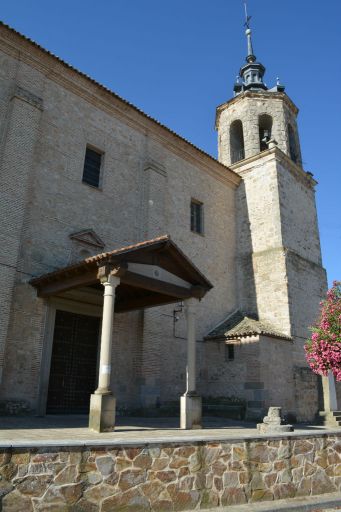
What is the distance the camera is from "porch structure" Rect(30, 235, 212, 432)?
27.2ft

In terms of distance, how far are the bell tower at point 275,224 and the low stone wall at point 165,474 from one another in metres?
7.12

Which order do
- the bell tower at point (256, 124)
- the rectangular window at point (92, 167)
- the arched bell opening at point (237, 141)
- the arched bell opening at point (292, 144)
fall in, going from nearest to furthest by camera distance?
the rectangular window at point (92, 167)
the bell tower at point (256, 124)
the arched bell opening at point (237, 141)
the arched bell opening at point (292, 144)

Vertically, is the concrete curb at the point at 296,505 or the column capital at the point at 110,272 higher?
the column capital at the point at 110,272

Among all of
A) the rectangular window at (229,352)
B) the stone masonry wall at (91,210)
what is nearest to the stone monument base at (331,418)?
the rectangular window at (229,352)

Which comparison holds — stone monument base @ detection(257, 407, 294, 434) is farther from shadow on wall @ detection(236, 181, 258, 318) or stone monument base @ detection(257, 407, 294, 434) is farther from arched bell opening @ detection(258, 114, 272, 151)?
arched bell opening @ detection(258, 114, 272, 151)

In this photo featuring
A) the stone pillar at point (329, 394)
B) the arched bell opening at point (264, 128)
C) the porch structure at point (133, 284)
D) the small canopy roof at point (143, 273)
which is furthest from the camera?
the arched bell opening at point (264, 128)

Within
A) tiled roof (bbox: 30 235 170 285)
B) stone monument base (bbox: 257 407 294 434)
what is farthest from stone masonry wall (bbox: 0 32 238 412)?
stone monument base (bbox: 257 407 294 434)

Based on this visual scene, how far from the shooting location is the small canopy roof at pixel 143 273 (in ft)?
29.1

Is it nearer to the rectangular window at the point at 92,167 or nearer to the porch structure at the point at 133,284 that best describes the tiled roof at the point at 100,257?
the porch structure at the point at 133,284

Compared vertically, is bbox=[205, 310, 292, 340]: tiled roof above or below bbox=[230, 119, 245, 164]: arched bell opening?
below

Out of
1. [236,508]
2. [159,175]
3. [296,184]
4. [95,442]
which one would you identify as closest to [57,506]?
[95,442]

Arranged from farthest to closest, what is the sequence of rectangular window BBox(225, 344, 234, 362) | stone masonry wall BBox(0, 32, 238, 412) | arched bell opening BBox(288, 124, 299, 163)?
arched bell opening BBox(288, 124, 299, 163), rectangular window BBox(225, 344, 234, 362), stone masonry wall BBox(0, 32, 238, 412)

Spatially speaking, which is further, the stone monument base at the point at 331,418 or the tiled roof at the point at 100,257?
the stone monument base at the point at 331,418

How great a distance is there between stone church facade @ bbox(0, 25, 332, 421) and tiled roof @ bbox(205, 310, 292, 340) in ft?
0.24
